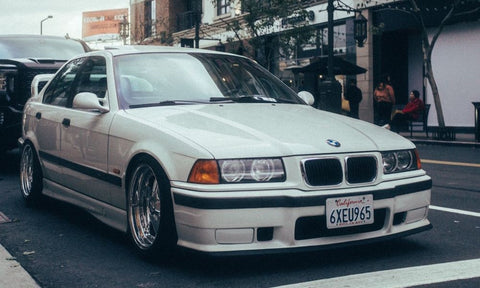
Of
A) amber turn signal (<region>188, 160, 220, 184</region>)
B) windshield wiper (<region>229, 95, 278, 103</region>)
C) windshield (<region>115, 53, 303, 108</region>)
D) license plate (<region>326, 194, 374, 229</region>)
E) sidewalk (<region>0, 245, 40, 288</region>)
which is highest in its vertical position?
windshield (<region>115, 53, 303, 108</region>)

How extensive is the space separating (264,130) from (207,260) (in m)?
0.99

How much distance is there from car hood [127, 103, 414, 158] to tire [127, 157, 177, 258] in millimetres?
326

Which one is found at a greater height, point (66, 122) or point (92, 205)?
point (66, 122)

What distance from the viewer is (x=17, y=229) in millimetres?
6277

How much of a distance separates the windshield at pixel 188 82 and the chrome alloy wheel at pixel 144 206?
0.75m

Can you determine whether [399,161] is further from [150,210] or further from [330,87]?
[330,87]

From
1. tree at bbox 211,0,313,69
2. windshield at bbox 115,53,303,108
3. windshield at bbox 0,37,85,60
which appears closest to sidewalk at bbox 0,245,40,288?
windshield at bbox 115,53,303,108

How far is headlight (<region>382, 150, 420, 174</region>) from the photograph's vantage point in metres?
4.92

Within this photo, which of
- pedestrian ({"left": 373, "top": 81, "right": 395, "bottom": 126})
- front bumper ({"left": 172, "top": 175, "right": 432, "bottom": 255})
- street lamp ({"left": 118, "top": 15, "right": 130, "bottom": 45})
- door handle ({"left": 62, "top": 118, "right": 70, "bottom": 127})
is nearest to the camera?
front bumper ({"left": 172, "top": 175, "right": 432, "bottom": 255})

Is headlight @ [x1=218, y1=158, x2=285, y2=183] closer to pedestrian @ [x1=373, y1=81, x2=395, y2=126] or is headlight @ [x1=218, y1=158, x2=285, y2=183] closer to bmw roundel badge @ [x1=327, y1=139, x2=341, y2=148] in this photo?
bmw roundel badge @ [x1=327, y1=139, x2=341, y2=148]

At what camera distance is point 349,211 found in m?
4.60

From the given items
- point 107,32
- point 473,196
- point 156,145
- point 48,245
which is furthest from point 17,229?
point 107,32

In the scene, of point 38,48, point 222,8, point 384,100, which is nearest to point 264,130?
point 38,48

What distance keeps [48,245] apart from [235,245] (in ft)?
6.17
